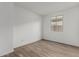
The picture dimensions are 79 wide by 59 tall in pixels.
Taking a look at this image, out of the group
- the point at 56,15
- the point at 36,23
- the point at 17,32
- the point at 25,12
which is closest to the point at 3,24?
the point at 17,32

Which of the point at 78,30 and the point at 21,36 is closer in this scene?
the point at 78,30

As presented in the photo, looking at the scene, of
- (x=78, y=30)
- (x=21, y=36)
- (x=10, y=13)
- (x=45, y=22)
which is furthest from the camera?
(x=45, y=22)

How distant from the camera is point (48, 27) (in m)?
6.30

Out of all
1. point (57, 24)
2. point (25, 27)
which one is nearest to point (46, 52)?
point (25, 27)

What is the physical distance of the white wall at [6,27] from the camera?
3.17 metres

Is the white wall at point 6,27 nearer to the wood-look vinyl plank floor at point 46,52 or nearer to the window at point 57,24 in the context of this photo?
the wood-look vinyl plank floor at point 46,52

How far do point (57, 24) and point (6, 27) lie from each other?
3.51m

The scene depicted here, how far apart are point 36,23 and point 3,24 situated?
122 inches

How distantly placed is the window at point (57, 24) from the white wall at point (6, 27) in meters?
3.19

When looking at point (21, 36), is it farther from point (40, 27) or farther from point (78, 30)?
point (78, 30)

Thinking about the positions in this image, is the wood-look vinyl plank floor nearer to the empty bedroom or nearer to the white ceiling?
the empty bedroom

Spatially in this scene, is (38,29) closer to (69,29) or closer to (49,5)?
(69,29)

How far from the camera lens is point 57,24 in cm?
575

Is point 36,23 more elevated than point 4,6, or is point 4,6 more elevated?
point 4,6
